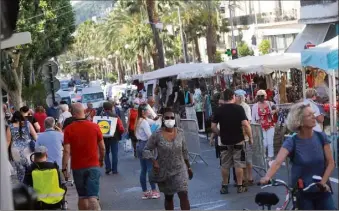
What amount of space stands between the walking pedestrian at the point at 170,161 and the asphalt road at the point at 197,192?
1638 mm

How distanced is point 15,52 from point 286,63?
1804 cm

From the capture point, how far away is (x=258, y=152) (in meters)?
14.6

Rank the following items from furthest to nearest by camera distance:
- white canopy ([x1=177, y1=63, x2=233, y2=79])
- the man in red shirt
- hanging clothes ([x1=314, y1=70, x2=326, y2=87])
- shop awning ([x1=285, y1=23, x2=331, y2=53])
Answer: shop awning ([x1=285, y1=23, x2=331, y2=53]) < white canopy ([x1=177, y1=63, x2=233, y2=79]) < hanging clothes ([x1=314, y1=70, x2=326, y2=87]) < the man in red shirt

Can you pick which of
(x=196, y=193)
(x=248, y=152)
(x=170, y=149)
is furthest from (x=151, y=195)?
(x=170, y=149)

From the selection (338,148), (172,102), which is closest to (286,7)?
(172,102)

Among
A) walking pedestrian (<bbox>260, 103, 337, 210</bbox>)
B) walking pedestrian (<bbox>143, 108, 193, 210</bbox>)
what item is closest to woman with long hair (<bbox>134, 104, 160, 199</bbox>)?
walking pedestrian (<bbox>143, 108, 193, 210</bbox>)

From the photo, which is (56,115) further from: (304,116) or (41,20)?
(304,116)

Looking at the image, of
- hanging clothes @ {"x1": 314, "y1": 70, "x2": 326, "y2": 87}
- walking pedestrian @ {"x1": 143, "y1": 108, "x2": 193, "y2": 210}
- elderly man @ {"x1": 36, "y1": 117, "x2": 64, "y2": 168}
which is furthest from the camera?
hanging clothes @ {"x1": 314, "y1": 70, "x2": 326, "y2": 87}

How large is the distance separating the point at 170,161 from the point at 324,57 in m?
5.00

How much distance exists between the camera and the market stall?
13586 mm

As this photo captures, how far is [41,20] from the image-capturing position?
3784 centimetres

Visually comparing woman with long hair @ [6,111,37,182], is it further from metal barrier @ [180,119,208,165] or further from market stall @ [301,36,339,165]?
market stall @ [301,36,339,165]

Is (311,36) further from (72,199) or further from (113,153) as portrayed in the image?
(72,199)

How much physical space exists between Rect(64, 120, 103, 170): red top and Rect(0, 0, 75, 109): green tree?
22.6m
